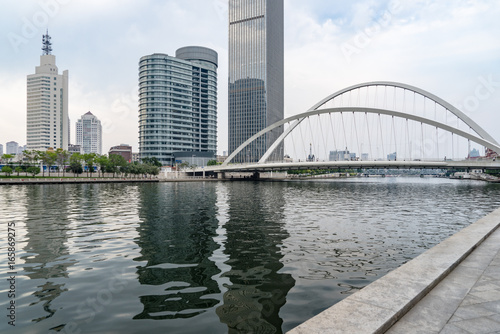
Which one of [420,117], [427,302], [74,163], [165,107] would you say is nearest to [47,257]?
[427,302]

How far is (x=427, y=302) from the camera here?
5863 mm

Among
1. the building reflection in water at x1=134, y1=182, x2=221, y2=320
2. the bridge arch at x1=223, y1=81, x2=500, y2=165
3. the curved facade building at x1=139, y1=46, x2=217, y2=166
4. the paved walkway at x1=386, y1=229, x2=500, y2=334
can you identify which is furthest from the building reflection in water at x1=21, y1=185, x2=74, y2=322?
the curved facade building at x1=139, y1=46, x2=217, y2=166

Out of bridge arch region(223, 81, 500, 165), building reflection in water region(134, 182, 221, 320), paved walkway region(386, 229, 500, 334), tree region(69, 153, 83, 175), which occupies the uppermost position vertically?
bridge arch region(223, 81, 500, 165)

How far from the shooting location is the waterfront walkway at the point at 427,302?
15.8ft

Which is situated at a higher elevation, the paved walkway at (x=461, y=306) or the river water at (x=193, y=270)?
the paved walkway at (x=461, y=306)

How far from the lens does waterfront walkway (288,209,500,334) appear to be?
190 inches

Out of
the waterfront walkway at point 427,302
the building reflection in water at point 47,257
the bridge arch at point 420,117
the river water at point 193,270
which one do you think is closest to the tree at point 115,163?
the bridge arch at point 420,117

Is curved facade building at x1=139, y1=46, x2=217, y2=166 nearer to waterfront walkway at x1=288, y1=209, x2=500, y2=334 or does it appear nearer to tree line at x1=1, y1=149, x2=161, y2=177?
tree line at x1=1, y1=149, x2=161, y2=177

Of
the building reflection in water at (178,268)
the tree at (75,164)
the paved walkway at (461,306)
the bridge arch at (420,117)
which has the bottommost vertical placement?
the building reflection in water at (178,268)

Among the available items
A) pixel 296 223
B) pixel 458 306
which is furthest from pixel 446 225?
pixel 458 306

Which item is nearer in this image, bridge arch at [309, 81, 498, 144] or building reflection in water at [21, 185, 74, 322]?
building reflection in water at [21, 185, 74, 322]

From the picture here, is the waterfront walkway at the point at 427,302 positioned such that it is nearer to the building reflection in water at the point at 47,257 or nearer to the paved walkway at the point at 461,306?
the paved walkway at the point at 461,306

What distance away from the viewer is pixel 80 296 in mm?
A: 8328

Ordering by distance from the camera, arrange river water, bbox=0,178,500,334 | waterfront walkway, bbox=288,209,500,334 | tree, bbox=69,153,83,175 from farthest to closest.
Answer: tree, bbox=69,153,83,175 < river water, bbox=0,178,500,334 < waterfront walkway, bbox=288,209,500,334
